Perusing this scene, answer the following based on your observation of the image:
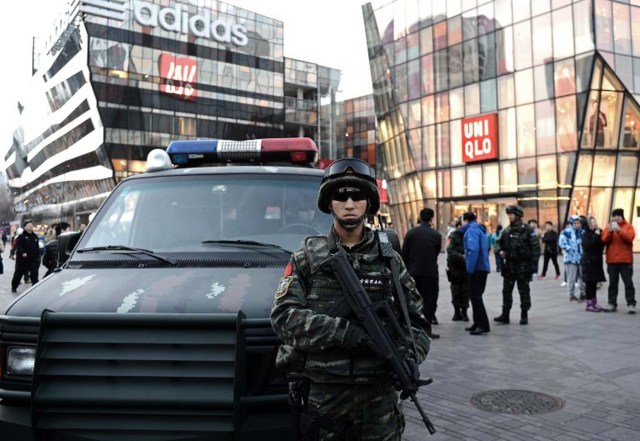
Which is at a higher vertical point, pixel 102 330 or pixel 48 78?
pixel 48 78

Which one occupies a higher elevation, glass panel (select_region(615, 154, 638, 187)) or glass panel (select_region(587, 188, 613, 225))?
glass panel (select_region(615, 154, 638, 187))

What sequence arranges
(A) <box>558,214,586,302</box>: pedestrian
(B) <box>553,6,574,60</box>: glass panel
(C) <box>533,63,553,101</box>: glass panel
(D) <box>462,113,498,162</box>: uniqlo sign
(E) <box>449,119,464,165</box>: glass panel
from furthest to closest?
(E) <box>449,119,464,165</box>: glass panel → (D) <box>462,113,498,162</box>: uniqlo sign → (C) <box>533,63,553,101</box>: glass panel → (B) <box>553,6,574,60</box>: glass panel → (A) <box>558,214,586,302</box>: pedestrian

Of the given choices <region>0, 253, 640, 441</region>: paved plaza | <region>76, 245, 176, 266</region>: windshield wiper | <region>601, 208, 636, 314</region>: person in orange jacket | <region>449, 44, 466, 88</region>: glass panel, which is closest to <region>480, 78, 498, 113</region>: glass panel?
<region>449, 44, 466, 88</region>: glass panel

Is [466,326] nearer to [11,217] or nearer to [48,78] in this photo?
[48,78]

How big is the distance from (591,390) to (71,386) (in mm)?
4815

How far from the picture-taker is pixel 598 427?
4.30m

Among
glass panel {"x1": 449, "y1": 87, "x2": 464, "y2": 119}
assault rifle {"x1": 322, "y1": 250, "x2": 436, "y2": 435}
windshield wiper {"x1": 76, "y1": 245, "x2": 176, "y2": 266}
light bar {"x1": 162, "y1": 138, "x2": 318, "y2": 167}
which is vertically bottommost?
assault rifle {"x1": 322, "y1": 250, "x2": 436, "y2": 435}

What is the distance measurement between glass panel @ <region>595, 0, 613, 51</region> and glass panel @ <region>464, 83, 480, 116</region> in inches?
284

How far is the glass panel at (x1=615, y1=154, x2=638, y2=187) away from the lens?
28391mm

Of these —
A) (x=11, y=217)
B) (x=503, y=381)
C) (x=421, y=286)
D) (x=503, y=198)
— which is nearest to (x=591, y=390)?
(x=503, y=381)

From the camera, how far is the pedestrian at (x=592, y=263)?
10055mm

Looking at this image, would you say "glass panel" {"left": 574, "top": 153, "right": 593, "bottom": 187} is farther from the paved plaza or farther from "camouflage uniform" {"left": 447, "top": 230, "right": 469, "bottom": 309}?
"camouflage uniform" {"left": 447, "top": 230, "right": 469, "bottom": 309}

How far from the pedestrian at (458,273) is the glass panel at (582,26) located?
23128mm

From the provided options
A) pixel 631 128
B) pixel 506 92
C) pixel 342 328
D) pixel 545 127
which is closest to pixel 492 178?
pixel 545 127
